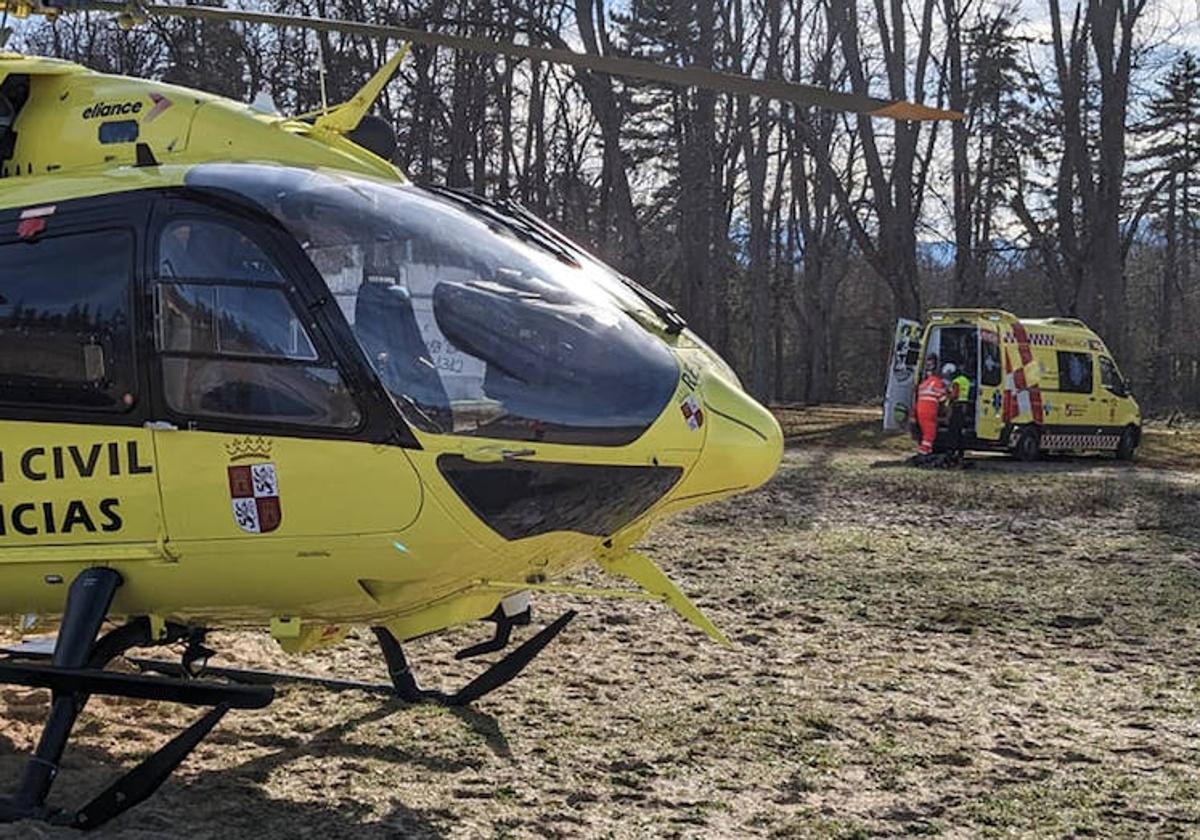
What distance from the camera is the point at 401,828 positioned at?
468 centimetres

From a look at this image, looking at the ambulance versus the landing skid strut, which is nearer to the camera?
Answer: the landing skid strut

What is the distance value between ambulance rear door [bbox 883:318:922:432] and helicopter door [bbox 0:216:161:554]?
16013 mm

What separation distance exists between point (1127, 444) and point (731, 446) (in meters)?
17.3


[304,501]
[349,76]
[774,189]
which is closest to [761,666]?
[304,501]

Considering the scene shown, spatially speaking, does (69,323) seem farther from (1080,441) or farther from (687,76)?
(1080,441)

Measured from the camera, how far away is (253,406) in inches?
169

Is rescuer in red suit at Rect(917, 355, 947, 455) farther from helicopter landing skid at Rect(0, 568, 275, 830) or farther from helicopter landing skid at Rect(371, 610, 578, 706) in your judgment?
helicopter landing skid at Rect(0, 568, 275, 830)

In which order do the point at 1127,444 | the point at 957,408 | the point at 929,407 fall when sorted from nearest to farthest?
the point at 929,407, the point at 957,408, the point at 1127,444

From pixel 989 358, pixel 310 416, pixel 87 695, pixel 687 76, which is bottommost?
pixel 87 695

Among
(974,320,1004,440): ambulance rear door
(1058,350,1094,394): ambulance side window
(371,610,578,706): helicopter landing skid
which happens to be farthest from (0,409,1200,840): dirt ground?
(1058,350,1094,394): ambulance side window

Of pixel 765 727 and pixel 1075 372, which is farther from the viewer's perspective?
pixel 1075 372

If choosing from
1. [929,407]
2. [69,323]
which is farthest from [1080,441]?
[69,323]

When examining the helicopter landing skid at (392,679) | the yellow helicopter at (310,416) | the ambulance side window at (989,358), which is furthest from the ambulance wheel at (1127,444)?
the yellow helicopter at (310,416)

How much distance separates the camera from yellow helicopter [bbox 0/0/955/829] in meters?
4.23
